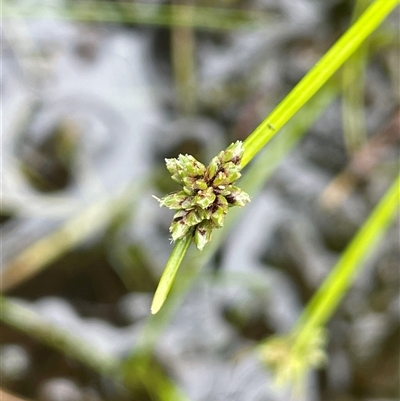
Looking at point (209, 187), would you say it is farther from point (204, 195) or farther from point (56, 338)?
point (56, 338)

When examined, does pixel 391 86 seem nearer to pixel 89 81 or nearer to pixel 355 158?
pixel 355 158

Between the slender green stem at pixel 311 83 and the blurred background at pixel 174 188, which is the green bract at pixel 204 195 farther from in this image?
the blurred background at pixel 174 188

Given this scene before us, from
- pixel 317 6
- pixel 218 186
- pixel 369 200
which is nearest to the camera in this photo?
pixel 218 186

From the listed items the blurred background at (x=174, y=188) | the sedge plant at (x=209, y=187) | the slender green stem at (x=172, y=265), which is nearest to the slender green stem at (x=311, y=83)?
the sedge plant at (x=209, y=187)

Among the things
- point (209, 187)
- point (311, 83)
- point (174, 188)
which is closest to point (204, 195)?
point (209, 187)

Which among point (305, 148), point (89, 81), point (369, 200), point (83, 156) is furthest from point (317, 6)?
point (83, 156)
